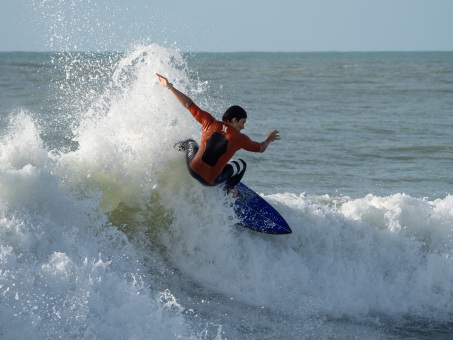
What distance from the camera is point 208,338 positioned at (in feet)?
22.5

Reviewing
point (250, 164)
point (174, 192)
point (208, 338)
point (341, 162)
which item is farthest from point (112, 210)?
point (341, 162)

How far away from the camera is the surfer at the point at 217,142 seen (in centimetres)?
809

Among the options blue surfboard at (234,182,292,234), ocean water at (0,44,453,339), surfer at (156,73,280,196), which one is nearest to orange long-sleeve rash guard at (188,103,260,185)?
surfer at (156,73,280,196)

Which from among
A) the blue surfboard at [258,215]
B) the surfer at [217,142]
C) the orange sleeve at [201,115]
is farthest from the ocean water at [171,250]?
the orange sleeve at [201,115]

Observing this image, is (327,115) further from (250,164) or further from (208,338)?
(208,338)

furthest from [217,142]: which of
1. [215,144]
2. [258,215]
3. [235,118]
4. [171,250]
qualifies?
[171,250]

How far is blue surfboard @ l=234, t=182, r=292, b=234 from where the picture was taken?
28.4ft

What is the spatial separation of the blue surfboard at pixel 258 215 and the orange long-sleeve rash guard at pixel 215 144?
0.60 m

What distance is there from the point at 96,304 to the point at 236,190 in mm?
2848

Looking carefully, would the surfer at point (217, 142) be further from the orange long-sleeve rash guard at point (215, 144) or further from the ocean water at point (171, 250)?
the ocean water at point (171, 250)

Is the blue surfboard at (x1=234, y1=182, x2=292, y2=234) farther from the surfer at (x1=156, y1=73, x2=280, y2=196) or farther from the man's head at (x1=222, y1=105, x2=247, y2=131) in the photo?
the man's head at (x1=222, y1=105, x2=247, y2=131)

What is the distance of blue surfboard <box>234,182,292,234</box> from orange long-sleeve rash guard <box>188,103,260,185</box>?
23.4 inches

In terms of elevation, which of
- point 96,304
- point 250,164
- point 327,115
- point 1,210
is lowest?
point 96,304

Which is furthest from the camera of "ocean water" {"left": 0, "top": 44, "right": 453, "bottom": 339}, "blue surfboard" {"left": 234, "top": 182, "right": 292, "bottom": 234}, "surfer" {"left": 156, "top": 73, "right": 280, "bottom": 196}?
"blue surfboard" {"left": 234, "top": 182, "right": 292, "bottom": 234}
